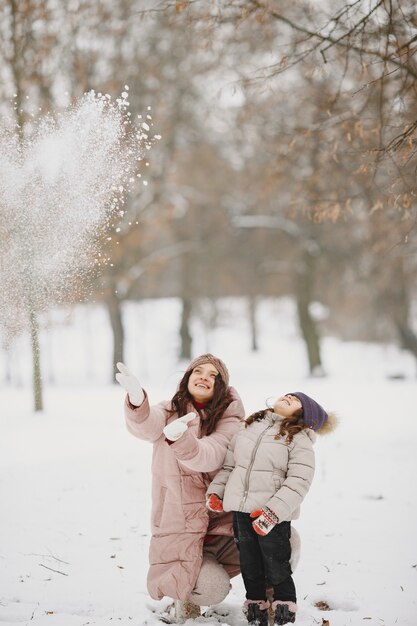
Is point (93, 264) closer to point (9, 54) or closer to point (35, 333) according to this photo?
point (35, 333)

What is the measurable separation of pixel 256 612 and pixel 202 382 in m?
1.36

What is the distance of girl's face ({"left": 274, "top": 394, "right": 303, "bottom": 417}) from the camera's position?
3578mm

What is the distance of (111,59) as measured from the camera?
11578 millimetres

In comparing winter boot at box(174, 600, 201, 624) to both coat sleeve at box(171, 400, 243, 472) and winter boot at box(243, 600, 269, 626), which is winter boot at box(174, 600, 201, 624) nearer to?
winter boot at box(243, 600, 269, 626)

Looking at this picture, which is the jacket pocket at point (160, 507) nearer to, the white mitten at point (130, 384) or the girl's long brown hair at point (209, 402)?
the girl's long brown hair at point (209, 402)

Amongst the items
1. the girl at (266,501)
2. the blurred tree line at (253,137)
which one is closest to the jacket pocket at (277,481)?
the girl at (266,501)

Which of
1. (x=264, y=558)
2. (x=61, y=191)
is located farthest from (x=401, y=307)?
(x=264, y=558)

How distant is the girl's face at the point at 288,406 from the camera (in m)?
3.58

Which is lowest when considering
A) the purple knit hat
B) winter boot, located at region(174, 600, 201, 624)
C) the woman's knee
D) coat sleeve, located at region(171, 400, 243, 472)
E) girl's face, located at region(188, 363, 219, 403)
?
winter boot, located at region(174, 600, 201, 624)

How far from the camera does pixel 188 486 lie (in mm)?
3492

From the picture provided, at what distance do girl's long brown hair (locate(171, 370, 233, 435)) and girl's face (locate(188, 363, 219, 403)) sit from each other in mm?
33

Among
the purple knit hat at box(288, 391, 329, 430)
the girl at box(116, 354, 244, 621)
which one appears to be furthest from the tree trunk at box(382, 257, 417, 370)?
the girl at box(116, 354, 244, 621)

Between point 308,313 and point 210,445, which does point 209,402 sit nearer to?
point 210,445

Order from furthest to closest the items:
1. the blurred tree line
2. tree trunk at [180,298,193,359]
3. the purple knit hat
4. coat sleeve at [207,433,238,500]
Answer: tree trunk at [180,298,193,359], the blurred tree line, the purple knit hat, coat sleeve at [207,433,238,500]
